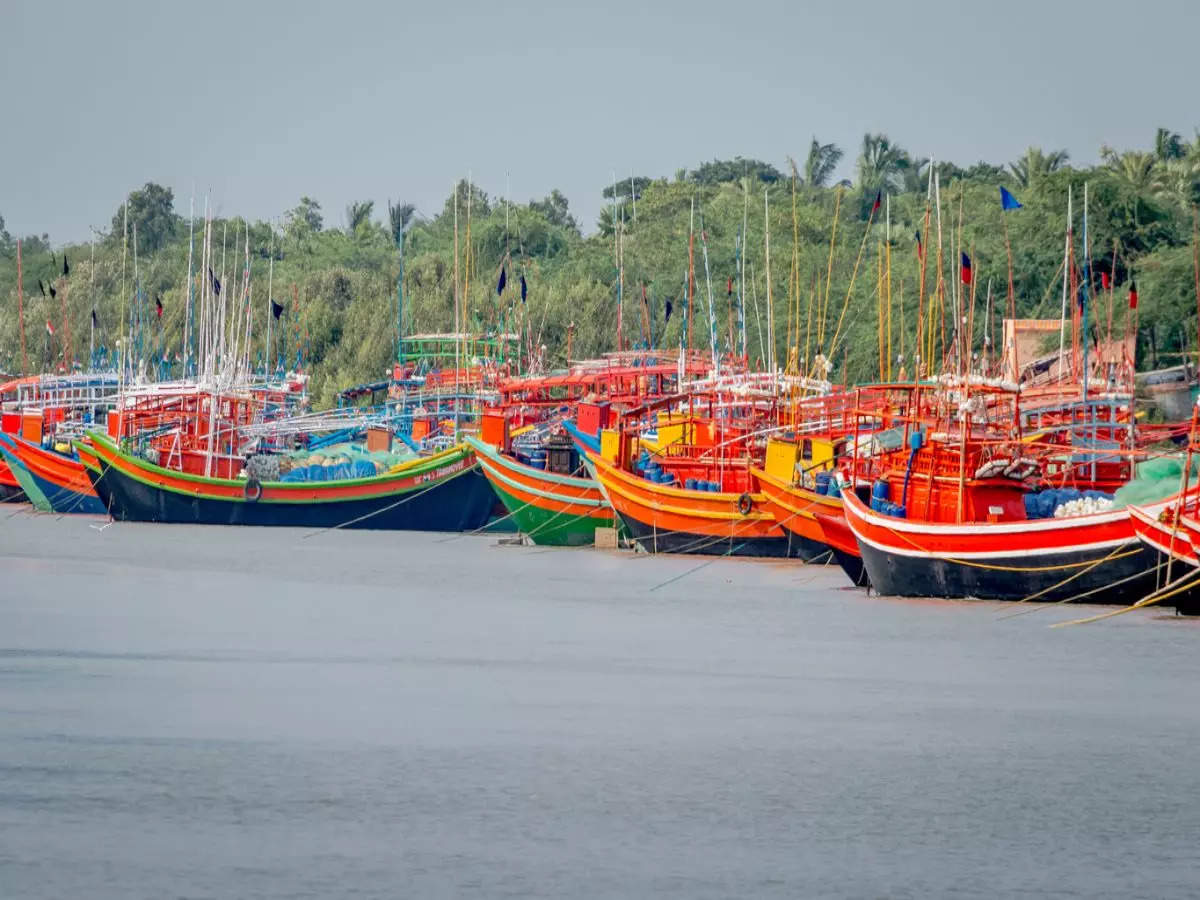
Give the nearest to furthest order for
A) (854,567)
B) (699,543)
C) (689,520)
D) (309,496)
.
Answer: (854,567) < (689,520) < (699,543) < (309,496)

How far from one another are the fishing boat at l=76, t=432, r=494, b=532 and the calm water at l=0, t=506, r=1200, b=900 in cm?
1543

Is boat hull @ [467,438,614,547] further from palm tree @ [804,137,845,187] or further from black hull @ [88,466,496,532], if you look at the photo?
palm tree @ [804,137,845,187]

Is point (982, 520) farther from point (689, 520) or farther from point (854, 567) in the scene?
point (689, 520)

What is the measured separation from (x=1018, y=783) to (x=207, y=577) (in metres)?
22.4

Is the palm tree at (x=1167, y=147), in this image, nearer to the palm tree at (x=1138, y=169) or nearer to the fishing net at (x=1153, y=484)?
the palm tree at (x=1138, y=169)

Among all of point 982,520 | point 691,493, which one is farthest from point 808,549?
point 982,520

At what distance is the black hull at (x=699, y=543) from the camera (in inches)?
1647

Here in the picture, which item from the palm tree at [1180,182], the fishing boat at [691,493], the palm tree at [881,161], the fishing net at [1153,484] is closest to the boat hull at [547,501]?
the fishing boat at [691,493]

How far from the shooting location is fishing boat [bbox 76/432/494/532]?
166 feet

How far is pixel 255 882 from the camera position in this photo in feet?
49.7

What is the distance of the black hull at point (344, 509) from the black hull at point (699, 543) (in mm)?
7508

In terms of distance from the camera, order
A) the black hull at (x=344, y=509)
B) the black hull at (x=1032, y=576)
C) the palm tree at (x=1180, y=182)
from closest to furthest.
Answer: the black hull at (x=1032, y=576), the black hull at (x=344, y=509), the palm tree at (x=1180, y=182)

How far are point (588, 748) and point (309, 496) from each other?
31.5 m

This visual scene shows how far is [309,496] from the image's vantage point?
5125 cm
